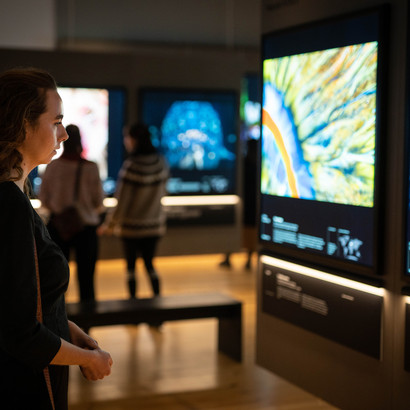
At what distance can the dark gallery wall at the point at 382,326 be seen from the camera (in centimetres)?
355

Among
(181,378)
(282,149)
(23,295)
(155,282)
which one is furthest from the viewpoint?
(155,282)

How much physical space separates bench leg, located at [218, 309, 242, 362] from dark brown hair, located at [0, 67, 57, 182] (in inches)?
151

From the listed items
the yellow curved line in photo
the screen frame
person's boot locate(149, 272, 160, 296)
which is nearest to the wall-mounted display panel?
the screen frame

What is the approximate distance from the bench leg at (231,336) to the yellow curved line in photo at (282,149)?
5.13ft

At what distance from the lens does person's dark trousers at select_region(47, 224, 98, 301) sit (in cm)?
588

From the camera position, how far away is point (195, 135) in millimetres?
9625

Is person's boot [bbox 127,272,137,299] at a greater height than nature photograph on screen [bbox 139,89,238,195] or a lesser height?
lesser

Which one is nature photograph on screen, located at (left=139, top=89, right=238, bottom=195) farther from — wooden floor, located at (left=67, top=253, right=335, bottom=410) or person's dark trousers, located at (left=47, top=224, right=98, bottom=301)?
person's dark trousers, located at (left=47, top=224, right=98, bottom=301)

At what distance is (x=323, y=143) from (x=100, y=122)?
5.54 meters

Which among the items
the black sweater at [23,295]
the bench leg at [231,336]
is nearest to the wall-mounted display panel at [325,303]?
the bench leg at [231,336]

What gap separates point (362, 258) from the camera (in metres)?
3.79

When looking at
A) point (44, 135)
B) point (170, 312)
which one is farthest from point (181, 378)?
point (44, 135)

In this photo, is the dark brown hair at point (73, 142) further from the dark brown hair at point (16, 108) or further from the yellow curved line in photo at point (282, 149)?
the dark brown hair at point (16, 108)

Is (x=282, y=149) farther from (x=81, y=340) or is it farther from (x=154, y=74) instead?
(x=154, y=74)
